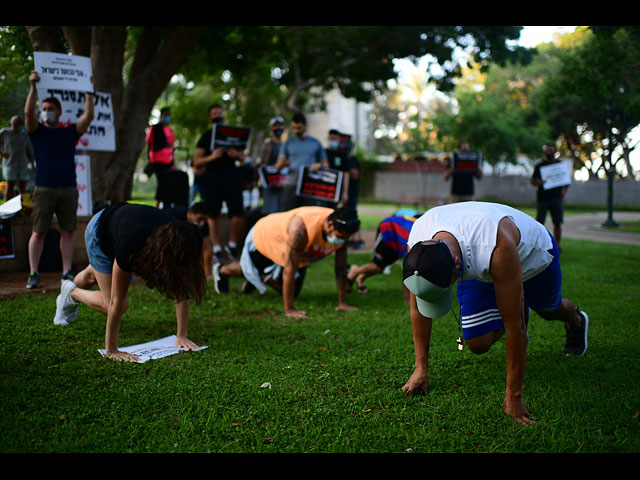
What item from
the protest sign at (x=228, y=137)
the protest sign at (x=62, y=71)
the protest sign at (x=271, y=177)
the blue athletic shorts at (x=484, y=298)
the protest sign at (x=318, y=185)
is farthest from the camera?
the protest sign at (x=271, y=177)

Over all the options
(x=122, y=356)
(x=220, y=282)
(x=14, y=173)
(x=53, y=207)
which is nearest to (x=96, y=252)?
(x=122, y=356)

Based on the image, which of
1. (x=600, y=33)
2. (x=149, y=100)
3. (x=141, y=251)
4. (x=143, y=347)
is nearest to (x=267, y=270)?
(x=143, y=347)

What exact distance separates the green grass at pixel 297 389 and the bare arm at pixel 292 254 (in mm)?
203

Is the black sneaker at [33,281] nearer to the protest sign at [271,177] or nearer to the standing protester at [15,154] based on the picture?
the standing protester at [15,154]

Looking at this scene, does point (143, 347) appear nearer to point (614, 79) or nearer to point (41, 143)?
→ point (41, 143)

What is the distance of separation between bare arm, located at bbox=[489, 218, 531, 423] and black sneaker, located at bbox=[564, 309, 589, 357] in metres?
1.51

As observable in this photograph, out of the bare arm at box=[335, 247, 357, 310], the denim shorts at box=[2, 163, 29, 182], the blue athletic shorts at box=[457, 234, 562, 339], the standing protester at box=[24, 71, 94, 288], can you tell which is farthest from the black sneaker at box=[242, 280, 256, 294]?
the denim shorts at box=[2, 163, 29, 182]

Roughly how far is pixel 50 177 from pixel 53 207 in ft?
1.10

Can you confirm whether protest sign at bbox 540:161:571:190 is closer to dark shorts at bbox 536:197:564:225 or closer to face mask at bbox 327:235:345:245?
dark shorts at bbox 536:197:564:225

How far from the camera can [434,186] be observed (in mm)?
30844

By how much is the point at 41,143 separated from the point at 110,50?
3.42m

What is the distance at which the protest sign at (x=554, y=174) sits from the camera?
33.8ft

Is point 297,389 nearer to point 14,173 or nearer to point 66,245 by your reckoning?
point 66,245

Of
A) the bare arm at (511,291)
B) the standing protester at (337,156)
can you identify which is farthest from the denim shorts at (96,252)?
the standing protester at (337,156)
